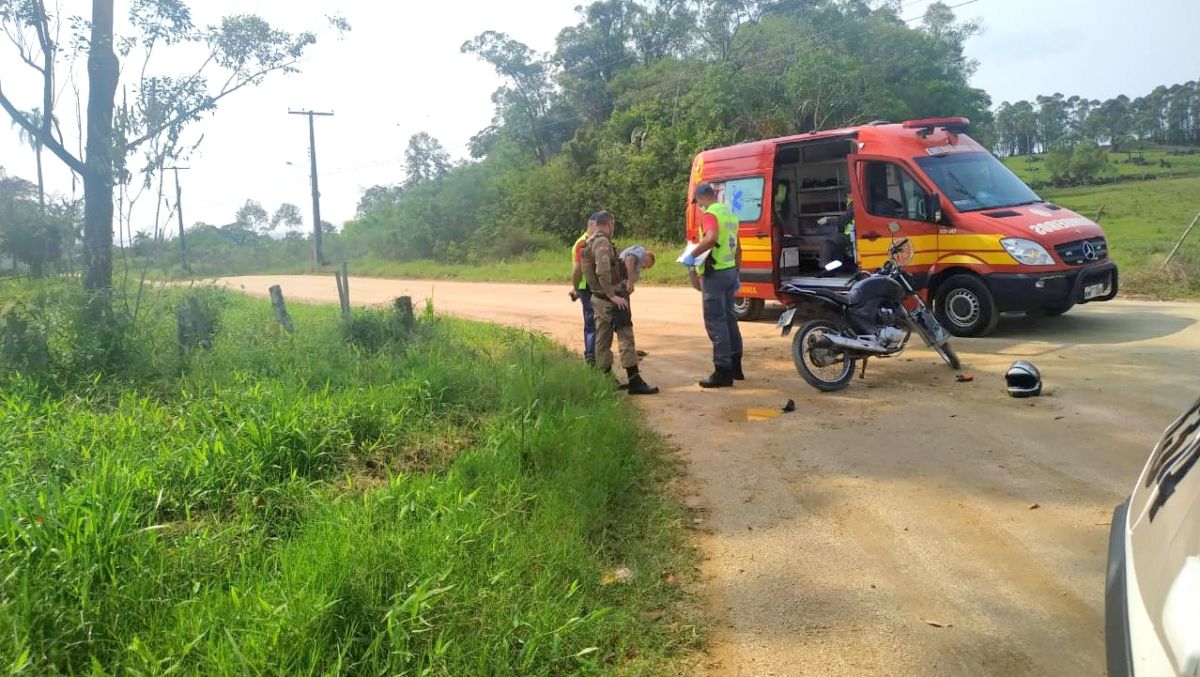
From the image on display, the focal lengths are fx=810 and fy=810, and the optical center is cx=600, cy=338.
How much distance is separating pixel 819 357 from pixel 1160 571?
5.57m

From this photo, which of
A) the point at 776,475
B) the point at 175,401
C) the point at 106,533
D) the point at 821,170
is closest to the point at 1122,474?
the point at 776,475

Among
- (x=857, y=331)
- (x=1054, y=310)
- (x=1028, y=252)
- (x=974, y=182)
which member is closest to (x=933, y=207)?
(x=974, y=182)

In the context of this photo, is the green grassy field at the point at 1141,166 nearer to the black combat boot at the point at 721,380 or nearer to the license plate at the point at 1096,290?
the license plate at the point at 1096,290

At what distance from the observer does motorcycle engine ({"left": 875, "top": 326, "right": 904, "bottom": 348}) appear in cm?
722

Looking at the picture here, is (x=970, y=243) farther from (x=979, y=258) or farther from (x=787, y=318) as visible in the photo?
(x=787, y=318)

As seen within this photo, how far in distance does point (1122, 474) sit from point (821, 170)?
8540 mm

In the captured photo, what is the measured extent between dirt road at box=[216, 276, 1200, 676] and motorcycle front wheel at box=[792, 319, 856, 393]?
0.50 ft

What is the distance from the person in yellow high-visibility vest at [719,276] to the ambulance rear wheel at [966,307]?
3178 mm

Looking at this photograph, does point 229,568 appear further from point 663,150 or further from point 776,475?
point 663,150

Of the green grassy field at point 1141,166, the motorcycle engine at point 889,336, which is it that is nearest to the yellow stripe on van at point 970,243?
the motorcycle engine at point 889,336

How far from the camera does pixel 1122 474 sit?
182 inches

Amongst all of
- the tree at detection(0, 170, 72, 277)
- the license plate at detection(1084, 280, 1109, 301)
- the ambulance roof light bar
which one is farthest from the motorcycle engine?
the tree at detection(0, 170, 72, 277)

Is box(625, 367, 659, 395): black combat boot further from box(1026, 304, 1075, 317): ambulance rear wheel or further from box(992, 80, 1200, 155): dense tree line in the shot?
box(992, 80, 1200, 155): dense tree line

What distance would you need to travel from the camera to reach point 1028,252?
28.0 feet
